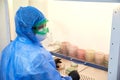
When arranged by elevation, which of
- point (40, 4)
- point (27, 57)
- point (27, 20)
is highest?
point (40, 4)

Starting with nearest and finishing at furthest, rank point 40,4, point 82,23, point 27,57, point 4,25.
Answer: point 27,57, point 4,25, point 82,23, point 40,4

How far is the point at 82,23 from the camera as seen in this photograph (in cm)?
190

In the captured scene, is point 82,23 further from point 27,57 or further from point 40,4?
point 27,57

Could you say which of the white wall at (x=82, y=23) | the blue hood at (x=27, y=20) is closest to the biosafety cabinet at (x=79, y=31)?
the white wall at (x=82, y=23)

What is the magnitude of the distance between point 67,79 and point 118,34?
0.54 m

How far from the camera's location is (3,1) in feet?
5.43

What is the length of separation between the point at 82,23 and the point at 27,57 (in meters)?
0.96

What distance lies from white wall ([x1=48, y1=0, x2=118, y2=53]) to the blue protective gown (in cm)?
69

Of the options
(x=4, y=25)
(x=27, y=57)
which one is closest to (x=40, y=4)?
(x=4, y=25)

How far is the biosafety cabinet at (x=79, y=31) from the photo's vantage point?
5.36ft

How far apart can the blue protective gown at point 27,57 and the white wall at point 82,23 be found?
2.26ft

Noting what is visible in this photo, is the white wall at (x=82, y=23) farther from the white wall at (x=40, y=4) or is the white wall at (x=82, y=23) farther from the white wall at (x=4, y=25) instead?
the white wall at (x=4, y=25)

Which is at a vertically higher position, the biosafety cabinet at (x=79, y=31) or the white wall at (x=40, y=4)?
the white wall at (x=40, y=4)

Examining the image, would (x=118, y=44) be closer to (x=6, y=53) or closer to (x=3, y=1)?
(x=6, y=53)
